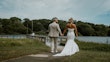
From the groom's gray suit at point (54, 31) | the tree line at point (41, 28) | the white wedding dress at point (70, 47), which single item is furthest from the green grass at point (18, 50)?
the tree line at point (41, 28)

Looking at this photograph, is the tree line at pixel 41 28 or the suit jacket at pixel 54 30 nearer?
the suit jacket at pixel 54 30

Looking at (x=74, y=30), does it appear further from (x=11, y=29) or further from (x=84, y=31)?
(x=11, y=29)

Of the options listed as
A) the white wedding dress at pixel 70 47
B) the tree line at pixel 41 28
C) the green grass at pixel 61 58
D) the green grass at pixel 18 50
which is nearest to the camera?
the green grass at pixel 61 58

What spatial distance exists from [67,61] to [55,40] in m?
4.61

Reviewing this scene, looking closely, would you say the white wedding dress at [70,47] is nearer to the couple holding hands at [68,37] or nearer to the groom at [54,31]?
the couple holding hands at [68,37]

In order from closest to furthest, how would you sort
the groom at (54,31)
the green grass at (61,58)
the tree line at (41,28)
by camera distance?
the green grass at (61,58)
the groom at (54,31)
the tree line at (41,28)

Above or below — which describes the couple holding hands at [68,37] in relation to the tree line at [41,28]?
below

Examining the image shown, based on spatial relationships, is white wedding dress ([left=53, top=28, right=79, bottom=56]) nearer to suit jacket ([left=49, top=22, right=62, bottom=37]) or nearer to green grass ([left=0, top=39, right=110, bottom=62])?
green grass ([left=0, top=39, right=110, bottom=62])

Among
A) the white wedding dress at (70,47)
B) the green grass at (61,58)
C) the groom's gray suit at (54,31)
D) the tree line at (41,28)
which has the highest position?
the tree line at (41,28)

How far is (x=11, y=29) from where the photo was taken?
404 feet

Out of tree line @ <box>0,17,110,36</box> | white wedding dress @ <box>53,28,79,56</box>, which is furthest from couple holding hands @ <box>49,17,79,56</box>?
tree line @ <box>0,17,110,36</box>

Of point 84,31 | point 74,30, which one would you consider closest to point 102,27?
point 84,31

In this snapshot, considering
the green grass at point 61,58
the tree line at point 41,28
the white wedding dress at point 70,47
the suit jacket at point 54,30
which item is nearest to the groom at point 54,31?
the suit jacket at point 54,30

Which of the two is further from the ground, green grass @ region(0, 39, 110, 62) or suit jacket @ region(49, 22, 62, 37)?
suit jacket @ region(49, 22, 62, 37)
